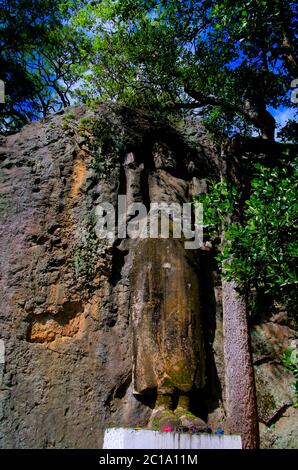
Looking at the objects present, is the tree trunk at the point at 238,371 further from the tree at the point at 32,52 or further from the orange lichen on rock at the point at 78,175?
the tree at the point at 32,52

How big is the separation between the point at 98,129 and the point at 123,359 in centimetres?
500

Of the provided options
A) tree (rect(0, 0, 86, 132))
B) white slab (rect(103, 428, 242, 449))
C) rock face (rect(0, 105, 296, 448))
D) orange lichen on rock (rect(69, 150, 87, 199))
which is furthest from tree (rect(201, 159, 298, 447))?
tree (rect(0, 0, 86, 132))

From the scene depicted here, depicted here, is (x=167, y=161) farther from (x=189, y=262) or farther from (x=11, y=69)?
(x=11, y=69)

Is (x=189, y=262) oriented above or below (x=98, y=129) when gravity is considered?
below

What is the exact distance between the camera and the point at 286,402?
7.81 metres

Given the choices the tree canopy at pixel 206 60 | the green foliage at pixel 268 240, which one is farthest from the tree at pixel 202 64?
the green foliage at pixel 268 240

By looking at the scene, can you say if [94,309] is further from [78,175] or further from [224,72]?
[224,72]

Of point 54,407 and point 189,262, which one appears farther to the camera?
point 189,262

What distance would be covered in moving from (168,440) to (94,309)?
3294 millimetres

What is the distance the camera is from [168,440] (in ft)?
17.5

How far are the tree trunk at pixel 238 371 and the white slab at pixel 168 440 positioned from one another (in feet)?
5.21

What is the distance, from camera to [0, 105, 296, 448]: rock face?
23.9 ft

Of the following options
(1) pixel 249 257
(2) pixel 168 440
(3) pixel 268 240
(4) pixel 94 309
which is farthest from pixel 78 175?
(2) pixel 168 440

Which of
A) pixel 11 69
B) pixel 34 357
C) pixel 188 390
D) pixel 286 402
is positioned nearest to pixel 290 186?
pixel 188 390
